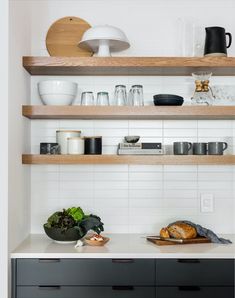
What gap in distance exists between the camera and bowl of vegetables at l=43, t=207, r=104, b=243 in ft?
8.11

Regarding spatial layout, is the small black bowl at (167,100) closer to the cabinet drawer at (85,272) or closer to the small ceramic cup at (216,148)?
the small ceramic cup at (216,148)

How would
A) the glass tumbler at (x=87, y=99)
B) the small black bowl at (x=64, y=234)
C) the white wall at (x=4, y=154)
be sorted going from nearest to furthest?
the white wall at (x=4, y=154) < the small black bowl at (x=64, y=234) < the glass tumbler at (x=87, y=99)

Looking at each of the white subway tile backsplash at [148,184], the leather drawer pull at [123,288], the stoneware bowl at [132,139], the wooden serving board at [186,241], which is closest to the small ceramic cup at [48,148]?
the stoneware bowl at [132,139]

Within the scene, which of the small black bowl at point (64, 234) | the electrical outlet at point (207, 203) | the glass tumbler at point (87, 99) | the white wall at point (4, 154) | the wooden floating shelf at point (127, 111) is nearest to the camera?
the white wall at point (4, 154)

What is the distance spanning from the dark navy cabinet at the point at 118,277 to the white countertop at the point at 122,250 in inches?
1.2

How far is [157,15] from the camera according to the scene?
2.90m

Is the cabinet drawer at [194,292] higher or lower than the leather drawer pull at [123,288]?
lower

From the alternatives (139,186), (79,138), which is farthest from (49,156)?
(139,186)

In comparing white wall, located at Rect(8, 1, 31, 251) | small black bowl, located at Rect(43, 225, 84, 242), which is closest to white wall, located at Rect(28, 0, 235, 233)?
white wall, located at Rect(8, 1, 31, 251)

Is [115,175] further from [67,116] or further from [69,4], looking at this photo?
[69,4]

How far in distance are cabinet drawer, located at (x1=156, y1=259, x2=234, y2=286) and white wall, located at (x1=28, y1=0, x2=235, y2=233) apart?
59 cm

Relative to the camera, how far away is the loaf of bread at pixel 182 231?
257 centimetres

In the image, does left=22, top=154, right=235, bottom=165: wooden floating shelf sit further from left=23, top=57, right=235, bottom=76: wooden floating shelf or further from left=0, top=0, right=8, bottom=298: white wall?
left=23, top=57, right=235, bottom=76: wooden floating shelf

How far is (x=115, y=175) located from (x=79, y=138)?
16.2 inches
